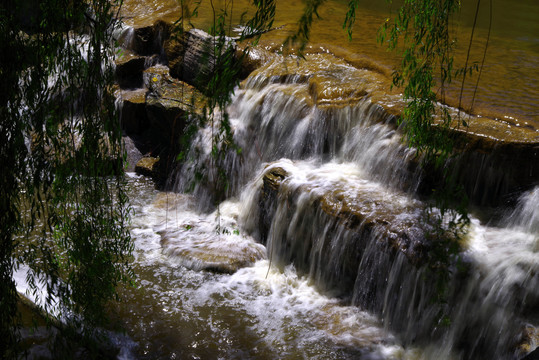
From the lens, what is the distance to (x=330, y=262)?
626 cm

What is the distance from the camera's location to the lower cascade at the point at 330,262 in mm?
5004

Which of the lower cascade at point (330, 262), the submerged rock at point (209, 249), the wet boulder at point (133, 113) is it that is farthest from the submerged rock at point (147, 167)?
the submerged rock at point (209, 249)

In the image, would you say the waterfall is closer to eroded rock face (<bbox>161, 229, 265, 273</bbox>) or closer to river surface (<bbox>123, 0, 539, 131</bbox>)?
eroded rock face (<bbox>161, 229, 265, 273</bbox>)

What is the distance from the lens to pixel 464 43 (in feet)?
31.6

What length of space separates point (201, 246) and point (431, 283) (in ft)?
9.87

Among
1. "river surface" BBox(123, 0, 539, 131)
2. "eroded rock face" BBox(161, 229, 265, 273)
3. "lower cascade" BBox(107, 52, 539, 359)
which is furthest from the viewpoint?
"river surface" BBox(123, 0, 539, 131)

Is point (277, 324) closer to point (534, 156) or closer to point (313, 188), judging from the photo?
point (313, 188)

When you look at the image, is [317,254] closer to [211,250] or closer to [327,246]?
[327,246]

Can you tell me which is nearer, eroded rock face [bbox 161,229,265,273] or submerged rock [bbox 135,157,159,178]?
eroded rock face [bbox 161,229,265,273]

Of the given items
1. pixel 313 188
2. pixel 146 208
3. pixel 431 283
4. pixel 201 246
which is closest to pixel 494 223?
pixel 431 283

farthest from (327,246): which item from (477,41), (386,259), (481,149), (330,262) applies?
(477,41)

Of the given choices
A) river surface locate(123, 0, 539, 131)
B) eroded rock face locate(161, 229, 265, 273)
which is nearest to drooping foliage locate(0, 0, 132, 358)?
river surface locate(123, 0, 539, 131)

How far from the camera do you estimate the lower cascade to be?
197 inches

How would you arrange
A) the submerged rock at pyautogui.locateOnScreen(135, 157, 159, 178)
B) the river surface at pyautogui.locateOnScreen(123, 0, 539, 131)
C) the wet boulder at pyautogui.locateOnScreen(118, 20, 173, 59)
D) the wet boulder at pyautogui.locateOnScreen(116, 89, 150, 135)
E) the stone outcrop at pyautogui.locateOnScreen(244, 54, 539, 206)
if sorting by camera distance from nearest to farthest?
the stone outcrop at pyautogui.locateOnScreen(244, 54, 539, 206)
the river surface at pyautogui.locateOnScreen(123, 0, 539, 131)
the submerged rock at pyautogui.locateOnScreen(135, 157, 159, 178)
the wet boulder at pyautogui.locateOnScreen(116, 89, 150, 135)
the wet boulder at pyautogui.locateOnScreen(118, 20, 173, 59)
